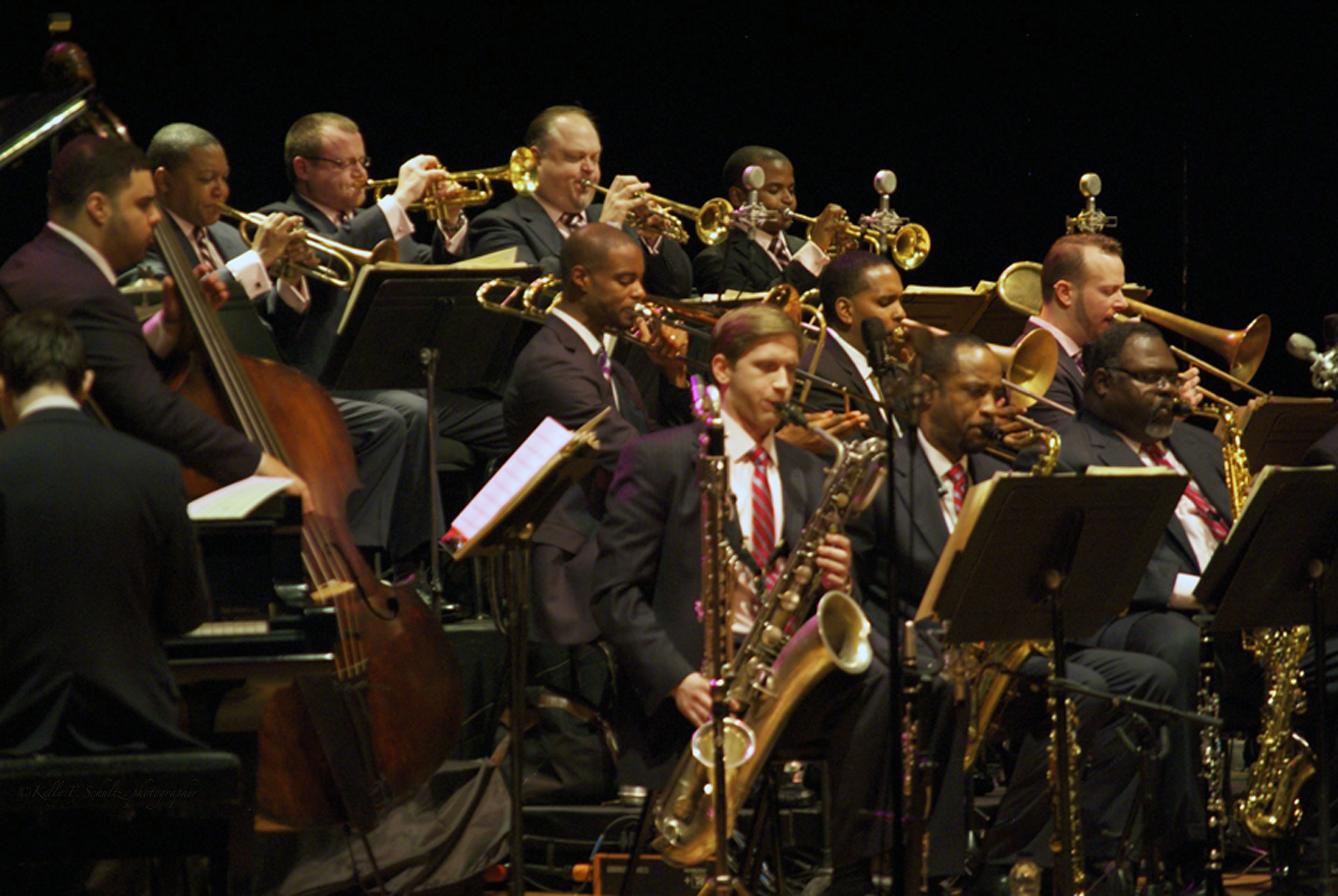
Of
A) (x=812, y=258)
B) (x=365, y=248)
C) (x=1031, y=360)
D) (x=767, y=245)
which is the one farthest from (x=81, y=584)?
(x=767, y=245)

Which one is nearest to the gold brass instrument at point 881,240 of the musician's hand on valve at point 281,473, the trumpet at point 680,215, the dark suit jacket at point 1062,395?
the trumpet at point 680,215

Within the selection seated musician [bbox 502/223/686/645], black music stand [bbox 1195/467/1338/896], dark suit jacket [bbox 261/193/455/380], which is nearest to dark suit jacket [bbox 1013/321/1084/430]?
black music stand [bbox 1195/467/1338/896]

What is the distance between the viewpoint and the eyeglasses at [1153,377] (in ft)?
16.6

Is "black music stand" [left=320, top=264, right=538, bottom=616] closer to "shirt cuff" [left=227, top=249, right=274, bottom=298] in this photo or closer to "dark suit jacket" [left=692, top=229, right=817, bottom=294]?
"shirt cuff" [left=227, top=249, right=274, bottom=298]

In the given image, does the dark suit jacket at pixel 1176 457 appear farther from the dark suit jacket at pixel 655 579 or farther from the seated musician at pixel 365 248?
the seated musician at pixel 365 248

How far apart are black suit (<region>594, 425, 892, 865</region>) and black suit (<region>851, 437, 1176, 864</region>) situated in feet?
1.04

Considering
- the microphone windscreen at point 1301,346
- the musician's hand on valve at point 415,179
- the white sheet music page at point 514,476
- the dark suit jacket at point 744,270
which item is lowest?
the white sheet music page at point 514,476

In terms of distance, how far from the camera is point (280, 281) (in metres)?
5.46

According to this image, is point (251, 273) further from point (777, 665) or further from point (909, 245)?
point (909, 245)

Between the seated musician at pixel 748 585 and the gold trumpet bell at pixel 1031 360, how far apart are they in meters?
1.62

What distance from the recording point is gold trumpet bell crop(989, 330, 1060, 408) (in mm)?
5637

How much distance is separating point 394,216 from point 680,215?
1.32 meters

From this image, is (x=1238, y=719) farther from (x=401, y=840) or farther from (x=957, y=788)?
(x=401, y=840)

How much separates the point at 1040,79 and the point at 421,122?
3211 millimetres
